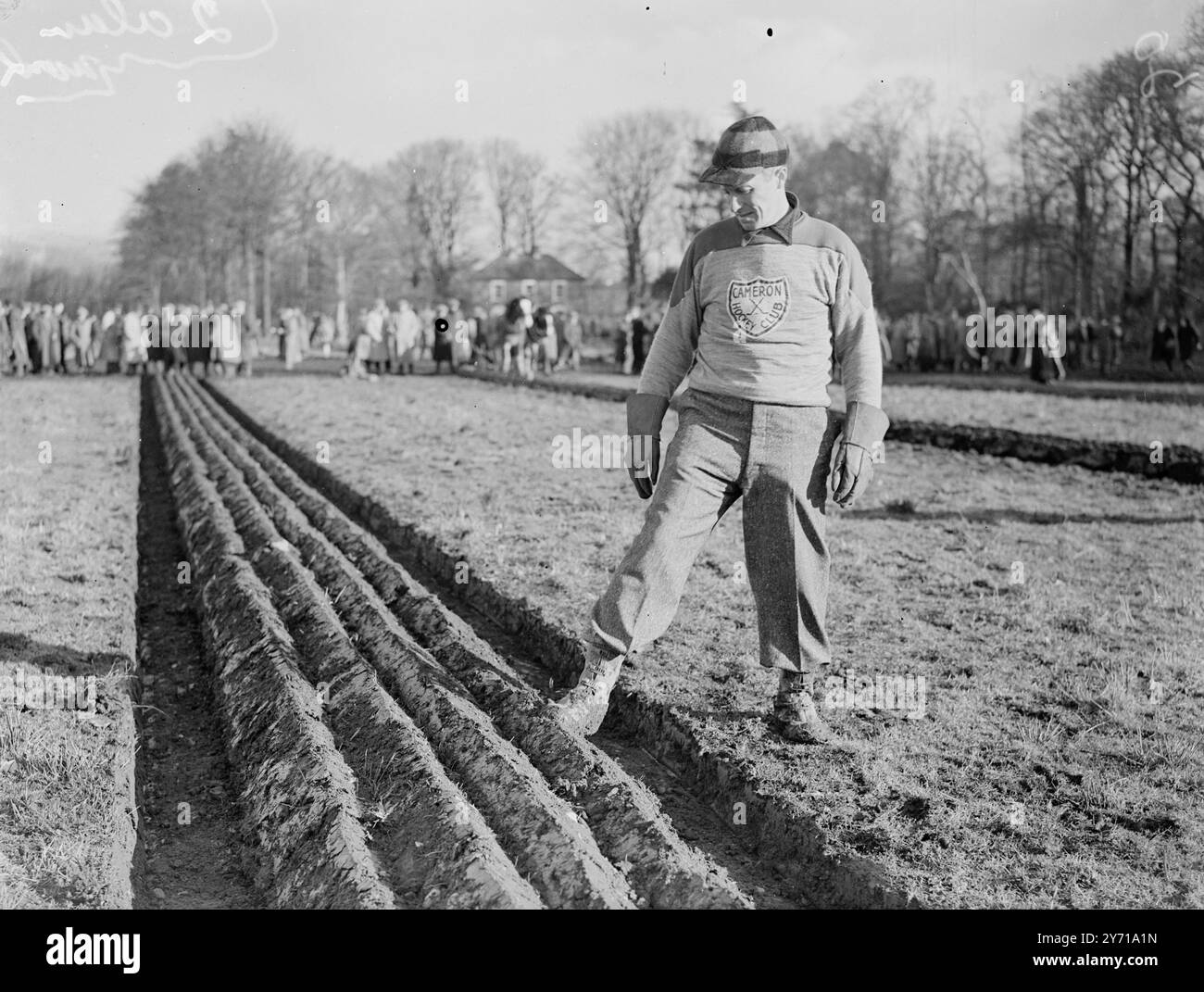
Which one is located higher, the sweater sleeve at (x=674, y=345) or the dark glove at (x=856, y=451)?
the sweater sleeve at (x=674, y=345)

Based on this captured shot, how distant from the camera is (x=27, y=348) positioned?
2970 cm

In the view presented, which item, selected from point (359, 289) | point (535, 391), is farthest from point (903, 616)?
point (359, 289)

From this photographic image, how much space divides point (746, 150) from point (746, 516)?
1.18 m

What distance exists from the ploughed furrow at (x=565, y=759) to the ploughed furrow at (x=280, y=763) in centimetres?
62

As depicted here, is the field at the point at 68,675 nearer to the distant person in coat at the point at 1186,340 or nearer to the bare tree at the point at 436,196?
the distant person in coat at the point at 1186,340

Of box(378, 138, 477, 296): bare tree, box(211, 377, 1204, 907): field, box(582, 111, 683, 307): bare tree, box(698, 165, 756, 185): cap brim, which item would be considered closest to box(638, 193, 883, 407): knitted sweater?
box(698, 165, 756, 185): cap brim

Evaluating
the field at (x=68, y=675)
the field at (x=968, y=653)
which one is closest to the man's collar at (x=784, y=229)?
the field at (x=968, y=653)

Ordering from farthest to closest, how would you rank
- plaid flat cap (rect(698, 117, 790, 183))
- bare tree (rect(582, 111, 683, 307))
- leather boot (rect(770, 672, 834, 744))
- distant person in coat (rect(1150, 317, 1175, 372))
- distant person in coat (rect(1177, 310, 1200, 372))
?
1. bare tree (rect(582, 111, 683, 307))
2. distant person in coat (rect(1177, 310, 1200, 372))
3. distant person in coat (rect(1150, 317, 1175, 372))
4. leather boot (rect(770, 672, 834, 744))
5. plaid flat cap (rect(698, 117, 790, 183))

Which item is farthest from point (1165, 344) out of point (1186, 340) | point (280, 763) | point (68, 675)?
point (280, 763)

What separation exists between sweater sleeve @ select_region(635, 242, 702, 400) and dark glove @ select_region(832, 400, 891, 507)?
1.99 ft

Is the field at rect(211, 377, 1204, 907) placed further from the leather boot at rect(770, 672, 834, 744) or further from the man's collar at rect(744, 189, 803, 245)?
the man's collar at rect(744, 189, 803, 245)

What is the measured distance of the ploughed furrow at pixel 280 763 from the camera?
3.44 meters

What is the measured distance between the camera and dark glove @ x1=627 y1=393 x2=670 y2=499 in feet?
14.3

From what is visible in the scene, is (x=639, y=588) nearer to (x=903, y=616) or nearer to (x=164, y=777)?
(x=164, y=777)
